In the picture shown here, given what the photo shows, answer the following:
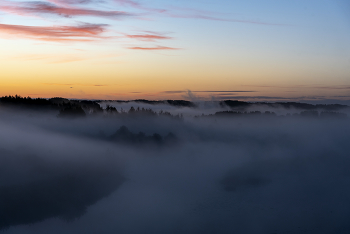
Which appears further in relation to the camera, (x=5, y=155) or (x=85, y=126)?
(x=85, y=126)

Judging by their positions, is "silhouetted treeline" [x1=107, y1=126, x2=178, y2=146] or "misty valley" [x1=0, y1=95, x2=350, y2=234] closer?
"misty valley" [x1=0, y1=95, x2=350, y2=234]

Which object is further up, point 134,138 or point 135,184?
point 134,138

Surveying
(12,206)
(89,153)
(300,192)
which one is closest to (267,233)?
(300,192)

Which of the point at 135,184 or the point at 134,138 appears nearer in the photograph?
the point at 135,184

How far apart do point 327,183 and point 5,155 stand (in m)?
133

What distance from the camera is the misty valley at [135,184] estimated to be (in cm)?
9150

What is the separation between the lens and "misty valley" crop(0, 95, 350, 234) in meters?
91.5

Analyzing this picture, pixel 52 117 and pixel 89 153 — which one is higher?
pixel 52 117

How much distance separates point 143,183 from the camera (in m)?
129

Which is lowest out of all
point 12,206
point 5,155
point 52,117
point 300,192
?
point 300,192

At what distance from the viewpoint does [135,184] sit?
12569 centimetres

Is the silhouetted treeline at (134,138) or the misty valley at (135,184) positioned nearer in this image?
the misty valley at (135,184)

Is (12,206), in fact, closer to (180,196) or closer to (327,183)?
(180,196)

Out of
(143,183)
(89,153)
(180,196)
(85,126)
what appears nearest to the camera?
(180,196)
